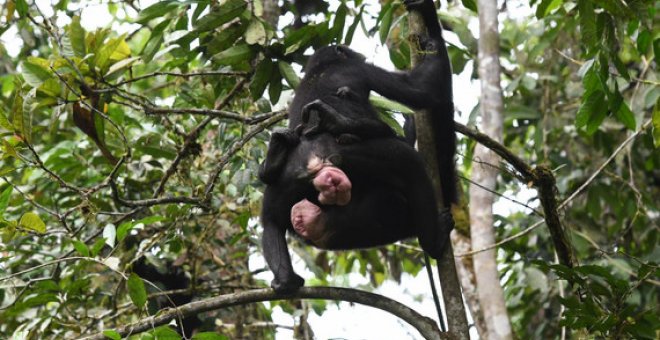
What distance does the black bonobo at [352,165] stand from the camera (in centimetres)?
480

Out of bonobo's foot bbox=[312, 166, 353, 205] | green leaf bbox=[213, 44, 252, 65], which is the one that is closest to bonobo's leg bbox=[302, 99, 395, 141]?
bonobo's foot bbox=[312, 166, 353, 205]

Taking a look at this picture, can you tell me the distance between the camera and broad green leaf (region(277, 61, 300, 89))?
5.30 m

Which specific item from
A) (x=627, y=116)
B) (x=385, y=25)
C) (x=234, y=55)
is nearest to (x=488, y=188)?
(x=627, y=116)

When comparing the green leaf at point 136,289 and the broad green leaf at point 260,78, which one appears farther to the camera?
the broad green leaf at point 260,78

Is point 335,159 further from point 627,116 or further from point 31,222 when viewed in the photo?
point 627,116

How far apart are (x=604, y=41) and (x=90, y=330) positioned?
13.4ft

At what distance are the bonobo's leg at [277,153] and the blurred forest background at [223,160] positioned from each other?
0.84ft

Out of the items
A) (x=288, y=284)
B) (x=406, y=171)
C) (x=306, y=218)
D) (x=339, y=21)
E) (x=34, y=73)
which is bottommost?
(x=288, y=284)

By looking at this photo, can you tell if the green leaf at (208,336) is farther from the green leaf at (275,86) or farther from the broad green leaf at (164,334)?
the green leaf at (275,86)

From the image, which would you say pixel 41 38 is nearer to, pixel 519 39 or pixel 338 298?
pixel 519 39

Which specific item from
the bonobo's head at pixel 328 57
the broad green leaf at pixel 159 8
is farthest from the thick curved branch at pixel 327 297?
the broad green leaf at pixel 159 8

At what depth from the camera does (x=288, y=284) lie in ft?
15.1

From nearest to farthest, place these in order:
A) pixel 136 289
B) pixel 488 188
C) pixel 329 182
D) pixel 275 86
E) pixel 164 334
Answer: pixel 164 334
pixel 136 289
pixel 329 182
pixel 275 86
pixel 488 188

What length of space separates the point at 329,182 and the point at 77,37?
190cm
